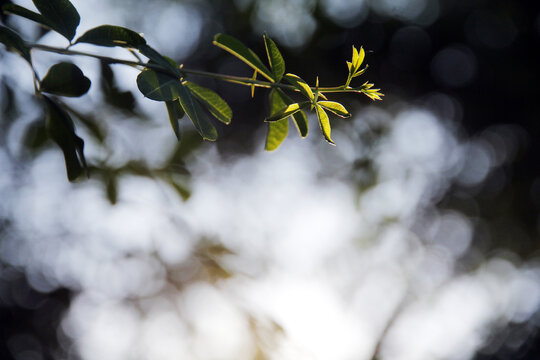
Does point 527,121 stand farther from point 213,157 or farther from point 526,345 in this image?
point 213,157

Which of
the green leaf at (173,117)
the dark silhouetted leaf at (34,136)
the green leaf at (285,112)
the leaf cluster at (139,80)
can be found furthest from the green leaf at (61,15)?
the dark silhouetted leaf at (34,136)

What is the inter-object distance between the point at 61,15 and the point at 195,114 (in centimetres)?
16

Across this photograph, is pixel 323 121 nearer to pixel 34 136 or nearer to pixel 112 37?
pixel 112 37

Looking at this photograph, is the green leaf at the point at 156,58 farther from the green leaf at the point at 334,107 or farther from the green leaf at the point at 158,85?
the green leaf at the point at 334,107

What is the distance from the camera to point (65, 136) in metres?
0.41

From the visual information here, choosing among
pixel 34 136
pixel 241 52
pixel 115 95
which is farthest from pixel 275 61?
pixel 34 136

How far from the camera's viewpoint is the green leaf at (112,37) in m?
0.40

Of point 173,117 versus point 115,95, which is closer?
point 173,117

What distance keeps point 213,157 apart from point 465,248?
6.14ft

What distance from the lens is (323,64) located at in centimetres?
235

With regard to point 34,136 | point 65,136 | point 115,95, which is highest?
point 65,136

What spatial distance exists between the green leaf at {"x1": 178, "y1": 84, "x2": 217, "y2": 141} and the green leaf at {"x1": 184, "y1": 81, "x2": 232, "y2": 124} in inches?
1.1

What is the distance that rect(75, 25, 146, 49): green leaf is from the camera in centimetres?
40

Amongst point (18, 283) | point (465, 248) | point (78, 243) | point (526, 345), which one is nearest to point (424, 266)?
point (465, 248)
